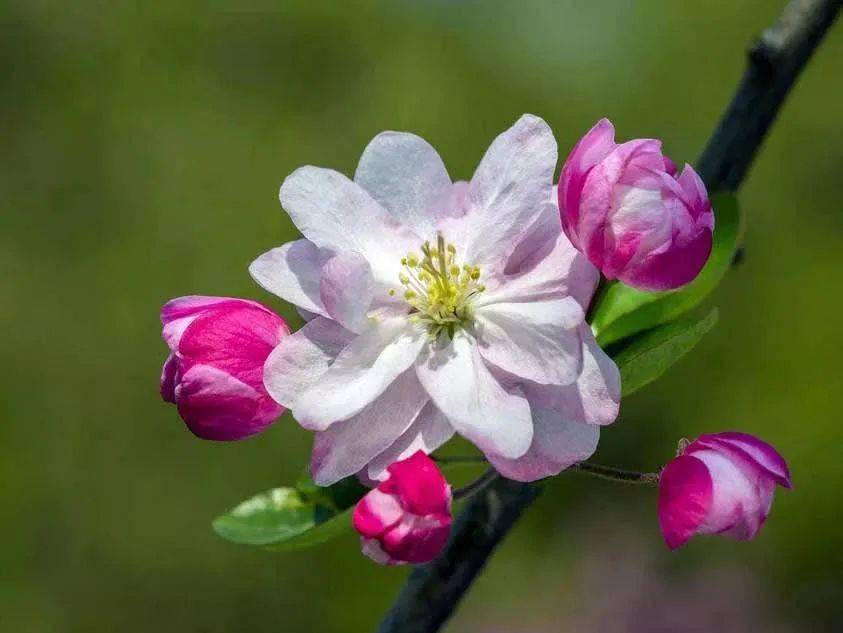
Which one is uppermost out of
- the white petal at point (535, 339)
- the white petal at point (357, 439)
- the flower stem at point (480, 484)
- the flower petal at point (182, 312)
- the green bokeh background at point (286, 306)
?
the flower petal at point (182, 312)

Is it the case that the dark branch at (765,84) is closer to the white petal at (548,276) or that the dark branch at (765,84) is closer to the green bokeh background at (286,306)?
the white petal at (548,276)

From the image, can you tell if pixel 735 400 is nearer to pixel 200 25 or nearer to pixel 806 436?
pixel 806 436

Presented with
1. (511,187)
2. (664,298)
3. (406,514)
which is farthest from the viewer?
(664,298)

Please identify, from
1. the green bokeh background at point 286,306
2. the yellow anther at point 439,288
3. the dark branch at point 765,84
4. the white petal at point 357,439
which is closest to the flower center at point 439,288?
the yellow anther at point 439,288

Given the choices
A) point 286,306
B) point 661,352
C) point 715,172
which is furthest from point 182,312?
point 286,306

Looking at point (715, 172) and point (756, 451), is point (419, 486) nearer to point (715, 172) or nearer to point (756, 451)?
point (756, 451)

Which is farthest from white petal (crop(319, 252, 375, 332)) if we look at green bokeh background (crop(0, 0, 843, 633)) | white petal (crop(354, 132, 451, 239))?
green bokeh background (crop(0, 0, 843, 633))

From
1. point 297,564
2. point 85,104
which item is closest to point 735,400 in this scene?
point 297,564
